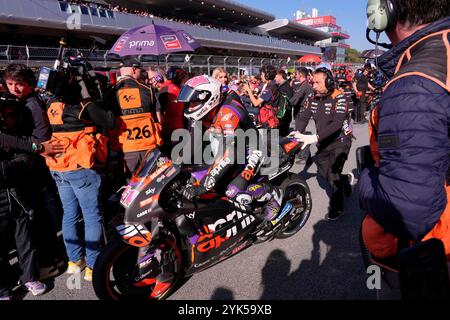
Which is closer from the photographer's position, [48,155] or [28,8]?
[48,155]

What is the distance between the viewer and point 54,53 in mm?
12086

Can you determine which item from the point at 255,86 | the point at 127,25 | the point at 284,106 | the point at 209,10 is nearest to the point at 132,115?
the point at 284,106

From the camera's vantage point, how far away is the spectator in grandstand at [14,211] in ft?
9.39

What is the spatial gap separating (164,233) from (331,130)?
8.76ft

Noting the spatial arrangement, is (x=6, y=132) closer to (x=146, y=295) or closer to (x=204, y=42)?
(x=146, y=295)

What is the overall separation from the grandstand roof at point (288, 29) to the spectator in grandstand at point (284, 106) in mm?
49026

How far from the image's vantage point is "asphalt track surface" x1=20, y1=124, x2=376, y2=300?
9.57ft

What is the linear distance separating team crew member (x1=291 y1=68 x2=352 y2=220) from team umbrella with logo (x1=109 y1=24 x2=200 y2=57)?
3407 mm

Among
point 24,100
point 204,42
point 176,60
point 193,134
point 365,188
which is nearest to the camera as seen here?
point 365,188

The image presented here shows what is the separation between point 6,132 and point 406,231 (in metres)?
3.26

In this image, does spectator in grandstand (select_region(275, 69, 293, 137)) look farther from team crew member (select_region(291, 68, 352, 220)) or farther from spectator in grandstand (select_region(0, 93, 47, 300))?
spectator in grandstand (select_region(0, 93, 47, 300))

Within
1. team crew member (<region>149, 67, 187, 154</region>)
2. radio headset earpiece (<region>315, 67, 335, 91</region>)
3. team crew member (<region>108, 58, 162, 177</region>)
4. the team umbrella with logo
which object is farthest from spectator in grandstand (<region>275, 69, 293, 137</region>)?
team crew member (<region>108, 58, 162, 177</region>)

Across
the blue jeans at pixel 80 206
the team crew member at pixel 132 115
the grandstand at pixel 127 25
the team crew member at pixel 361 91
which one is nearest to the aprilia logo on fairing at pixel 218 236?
the blue jeans at pixel 80 206

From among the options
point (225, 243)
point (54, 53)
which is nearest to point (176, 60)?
point (54, 53)
